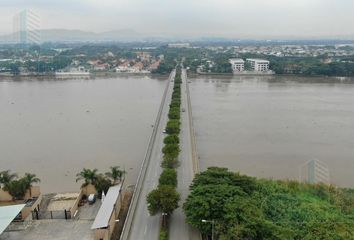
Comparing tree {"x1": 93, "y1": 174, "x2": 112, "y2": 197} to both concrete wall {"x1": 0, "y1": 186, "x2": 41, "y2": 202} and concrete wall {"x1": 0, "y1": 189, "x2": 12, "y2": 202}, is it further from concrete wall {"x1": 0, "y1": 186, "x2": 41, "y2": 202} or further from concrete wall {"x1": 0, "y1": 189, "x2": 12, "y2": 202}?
concrete wall {"x1": 0, "y1": 189, "x2": 12, "y2": 202}

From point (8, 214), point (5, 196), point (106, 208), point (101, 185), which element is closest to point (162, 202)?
point (106, 208)

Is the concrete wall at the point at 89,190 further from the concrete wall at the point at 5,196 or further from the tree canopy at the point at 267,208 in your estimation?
the tree canopy at the point at 267,208

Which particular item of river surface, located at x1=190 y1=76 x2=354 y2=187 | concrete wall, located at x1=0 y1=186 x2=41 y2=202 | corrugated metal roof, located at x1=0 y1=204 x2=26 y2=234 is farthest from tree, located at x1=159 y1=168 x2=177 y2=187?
corrugated metal roof, located at x1=0 y1=204 x2=26 y2=234

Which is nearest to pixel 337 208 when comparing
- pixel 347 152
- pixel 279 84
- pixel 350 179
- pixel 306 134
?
pixel 350 179

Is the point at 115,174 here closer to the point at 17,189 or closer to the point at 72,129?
the point at 17,189

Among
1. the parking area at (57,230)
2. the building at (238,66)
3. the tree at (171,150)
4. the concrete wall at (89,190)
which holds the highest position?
the building at (238,66)

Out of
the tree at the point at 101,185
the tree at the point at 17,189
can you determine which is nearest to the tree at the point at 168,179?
the tree at the point at 101,185

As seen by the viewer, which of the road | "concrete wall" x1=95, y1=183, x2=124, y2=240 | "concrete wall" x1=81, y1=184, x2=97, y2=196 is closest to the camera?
"concrete wall" x1=95, y1=183, x2=124, y2=240
